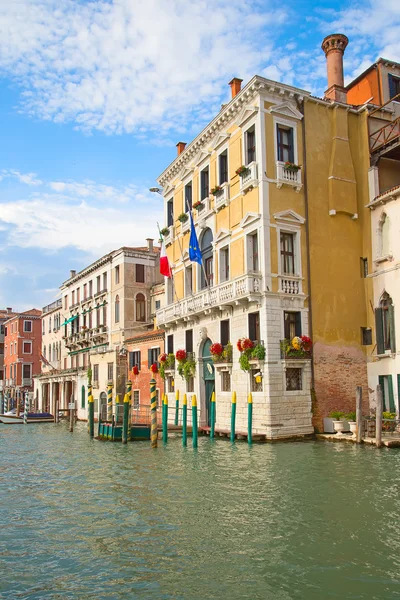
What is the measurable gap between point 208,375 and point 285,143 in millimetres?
9253

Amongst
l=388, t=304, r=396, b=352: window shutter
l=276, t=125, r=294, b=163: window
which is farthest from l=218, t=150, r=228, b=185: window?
l=388, t=304, r=396, b=352: window shutter

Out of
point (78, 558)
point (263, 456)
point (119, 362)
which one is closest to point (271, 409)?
point (263, 456)

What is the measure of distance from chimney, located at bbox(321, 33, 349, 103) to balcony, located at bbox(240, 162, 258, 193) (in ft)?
14.4

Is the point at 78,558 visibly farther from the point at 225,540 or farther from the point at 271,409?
the point at 271,409

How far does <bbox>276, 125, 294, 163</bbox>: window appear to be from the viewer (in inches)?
824

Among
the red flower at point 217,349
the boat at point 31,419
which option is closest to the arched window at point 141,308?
the boat at point 31,419

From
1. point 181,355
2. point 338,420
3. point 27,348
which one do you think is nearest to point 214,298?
point 181,355

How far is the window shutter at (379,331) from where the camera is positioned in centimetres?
2072

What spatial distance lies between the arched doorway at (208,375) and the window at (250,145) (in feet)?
23.6

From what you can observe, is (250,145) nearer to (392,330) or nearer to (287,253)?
(287,253)

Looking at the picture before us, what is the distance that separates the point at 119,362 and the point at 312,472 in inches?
968

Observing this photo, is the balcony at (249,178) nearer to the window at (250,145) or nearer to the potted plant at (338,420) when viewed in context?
the window at (250,145)

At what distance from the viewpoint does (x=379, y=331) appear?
20797 mm

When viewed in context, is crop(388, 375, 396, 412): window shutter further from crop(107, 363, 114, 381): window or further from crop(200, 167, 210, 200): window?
crop(107, 363, 114, 381): window
